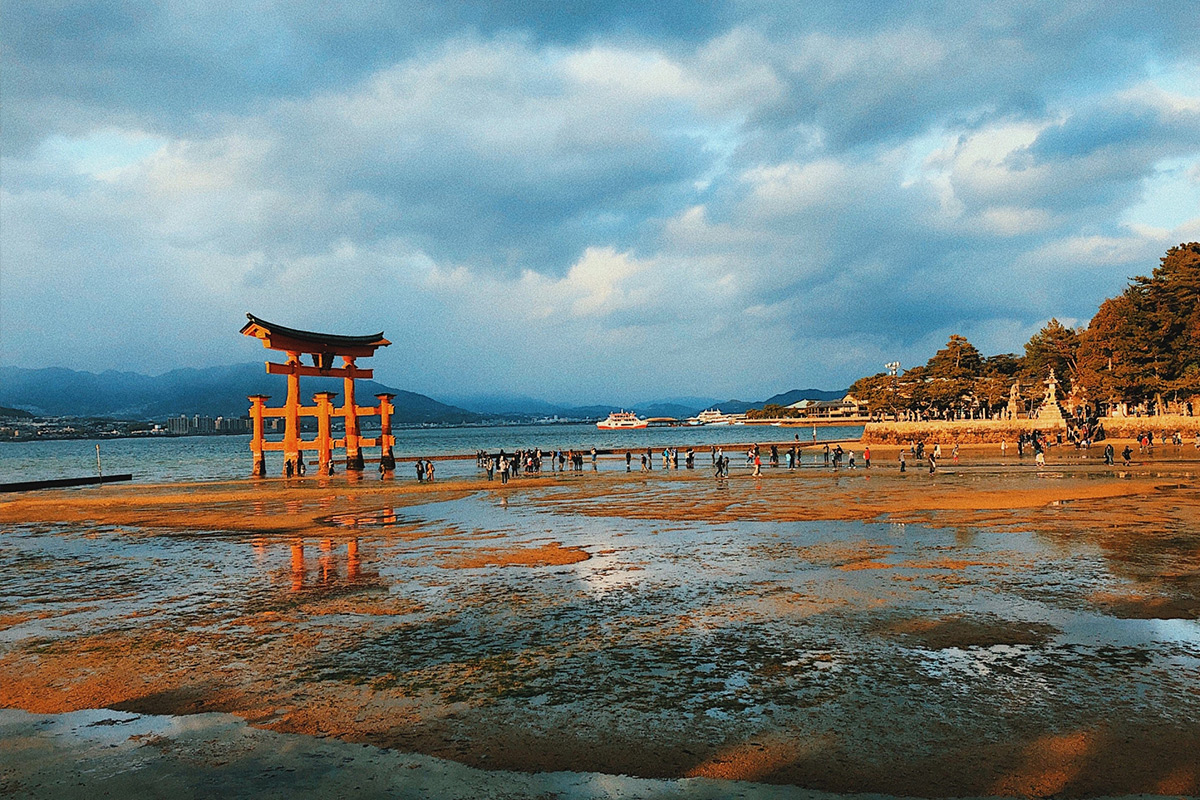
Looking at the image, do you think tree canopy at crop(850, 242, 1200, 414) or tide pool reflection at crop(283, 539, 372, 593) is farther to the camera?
tree canopy at crop(850, 242, 1200, 414)

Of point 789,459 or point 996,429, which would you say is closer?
point 789,459

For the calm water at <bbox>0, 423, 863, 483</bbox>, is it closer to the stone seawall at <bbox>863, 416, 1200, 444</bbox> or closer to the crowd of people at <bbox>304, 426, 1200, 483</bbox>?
the crowd of people at <bbox>304, 426, 1200, 483</bbox>

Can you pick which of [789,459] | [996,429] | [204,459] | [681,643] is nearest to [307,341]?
[789,459]

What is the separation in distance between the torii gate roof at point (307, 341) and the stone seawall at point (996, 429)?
194 feet

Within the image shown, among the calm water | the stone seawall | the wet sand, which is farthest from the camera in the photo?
the calm water

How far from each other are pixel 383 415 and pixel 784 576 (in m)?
45.9

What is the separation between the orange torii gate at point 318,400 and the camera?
161 ft

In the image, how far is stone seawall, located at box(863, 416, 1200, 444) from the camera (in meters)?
64.6

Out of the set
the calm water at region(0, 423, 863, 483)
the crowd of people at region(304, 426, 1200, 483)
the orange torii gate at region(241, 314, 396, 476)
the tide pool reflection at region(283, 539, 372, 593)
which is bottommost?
the calm water at region(0, 423, 863, 483)

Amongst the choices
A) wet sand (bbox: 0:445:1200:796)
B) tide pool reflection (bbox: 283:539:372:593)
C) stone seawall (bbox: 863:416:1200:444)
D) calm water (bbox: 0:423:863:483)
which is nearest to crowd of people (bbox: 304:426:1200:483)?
stone seawall (bbox: 863:416:1200:444)

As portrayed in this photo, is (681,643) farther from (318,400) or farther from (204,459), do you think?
(204,459)

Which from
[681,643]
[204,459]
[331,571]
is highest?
[681,643]

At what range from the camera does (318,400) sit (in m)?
54.4

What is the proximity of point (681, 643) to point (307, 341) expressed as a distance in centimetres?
4706
